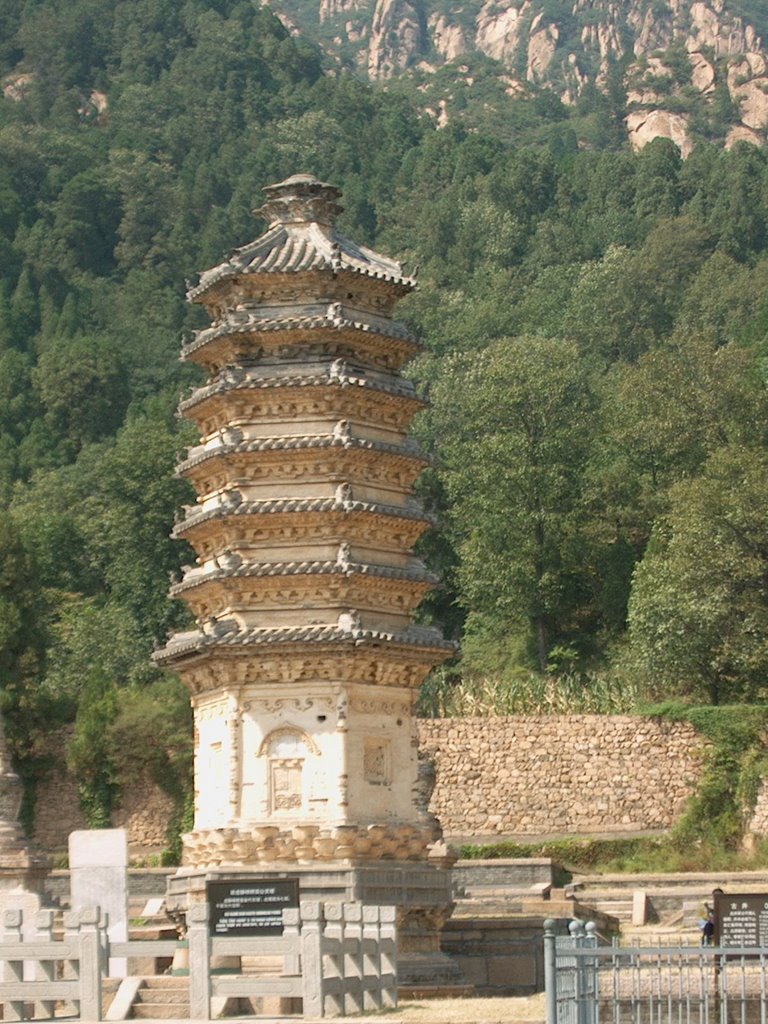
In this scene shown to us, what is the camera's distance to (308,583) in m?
41.8

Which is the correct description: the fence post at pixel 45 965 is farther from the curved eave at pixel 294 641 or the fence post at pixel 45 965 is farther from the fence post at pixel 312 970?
the curved eave at pixel 294 641

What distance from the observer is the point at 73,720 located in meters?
64.6

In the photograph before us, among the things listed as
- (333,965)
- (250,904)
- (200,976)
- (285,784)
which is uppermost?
(285,784)

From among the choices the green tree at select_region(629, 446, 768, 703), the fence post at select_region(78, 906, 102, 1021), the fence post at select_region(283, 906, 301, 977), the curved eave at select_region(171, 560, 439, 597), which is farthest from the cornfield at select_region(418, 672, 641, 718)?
the fence post at select_region(78, 906, 102, 1021)

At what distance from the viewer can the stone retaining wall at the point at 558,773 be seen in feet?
194

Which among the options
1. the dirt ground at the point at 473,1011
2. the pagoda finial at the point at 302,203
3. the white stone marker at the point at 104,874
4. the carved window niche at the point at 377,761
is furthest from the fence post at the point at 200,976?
the pagoda finial at the point at 302,203

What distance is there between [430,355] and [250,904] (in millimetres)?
59769

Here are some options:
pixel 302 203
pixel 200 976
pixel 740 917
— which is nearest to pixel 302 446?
pixel 302 203

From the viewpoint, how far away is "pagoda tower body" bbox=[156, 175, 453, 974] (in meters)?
40.8

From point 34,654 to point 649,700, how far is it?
15.6 m

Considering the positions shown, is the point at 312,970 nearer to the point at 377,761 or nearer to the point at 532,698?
the point at 377,761

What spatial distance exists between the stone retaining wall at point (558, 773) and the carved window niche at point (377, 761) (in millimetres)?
17607

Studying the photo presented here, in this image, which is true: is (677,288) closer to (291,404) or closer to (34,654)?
(34,654)

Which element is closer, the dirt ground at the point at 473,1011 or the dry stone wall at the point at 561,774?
the dirt ground at the point at 473,1011
